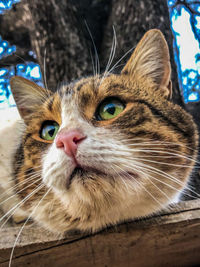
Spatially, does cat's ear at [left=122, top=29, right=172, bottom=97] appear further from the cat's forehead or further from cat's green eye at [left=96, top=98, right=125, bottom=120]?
cat's green eye at [left=96, top=98, right=125, bottom=120]

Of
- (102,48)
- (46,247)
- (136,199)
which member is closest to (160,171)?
(136,199)

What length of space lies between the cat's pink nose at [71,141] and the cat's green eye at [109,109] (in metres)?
0.16

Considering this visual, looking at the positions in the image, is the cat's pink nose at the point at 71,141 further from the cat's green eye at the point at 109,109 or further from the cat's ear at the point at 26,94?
the cat's ear at the point at 26,94

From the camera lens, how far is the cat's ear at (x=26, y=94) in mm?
1167

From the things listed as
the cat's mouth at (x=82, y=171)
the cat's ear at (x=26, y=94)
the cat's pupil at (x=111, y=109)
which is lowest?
the cat's mouth at (x=82, y=171)

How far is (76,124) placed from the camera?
790mm

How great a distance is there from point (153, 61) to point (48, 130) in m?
0.45

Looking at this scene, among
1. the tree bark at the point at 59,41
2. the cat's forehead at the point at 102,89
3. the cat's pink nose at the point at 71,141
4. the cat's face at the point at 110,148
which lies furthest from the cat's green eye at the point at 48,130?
the tree bark at the point at 59,41

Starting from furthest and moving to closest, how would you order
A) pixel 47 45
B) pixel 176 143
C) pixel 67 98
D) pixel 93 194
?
pixel 47 45 → pixel 67 98 → pixel 176 143 → pixel 93 194

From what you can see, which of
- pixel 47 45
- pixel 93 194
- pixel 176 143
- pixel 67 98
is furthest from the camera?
pixel 47 45

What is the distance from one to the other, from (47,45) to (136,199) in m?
1.24

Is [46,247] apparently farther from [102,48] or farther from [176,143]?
[102,48]

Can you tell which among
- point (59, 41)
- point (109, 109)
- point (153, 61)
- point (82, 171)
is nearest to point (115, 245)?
point (82, 171)

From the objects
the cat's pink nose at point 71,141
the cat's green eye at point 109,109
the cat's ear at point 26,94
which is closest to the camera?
the cat's pink nose at point 71,141
